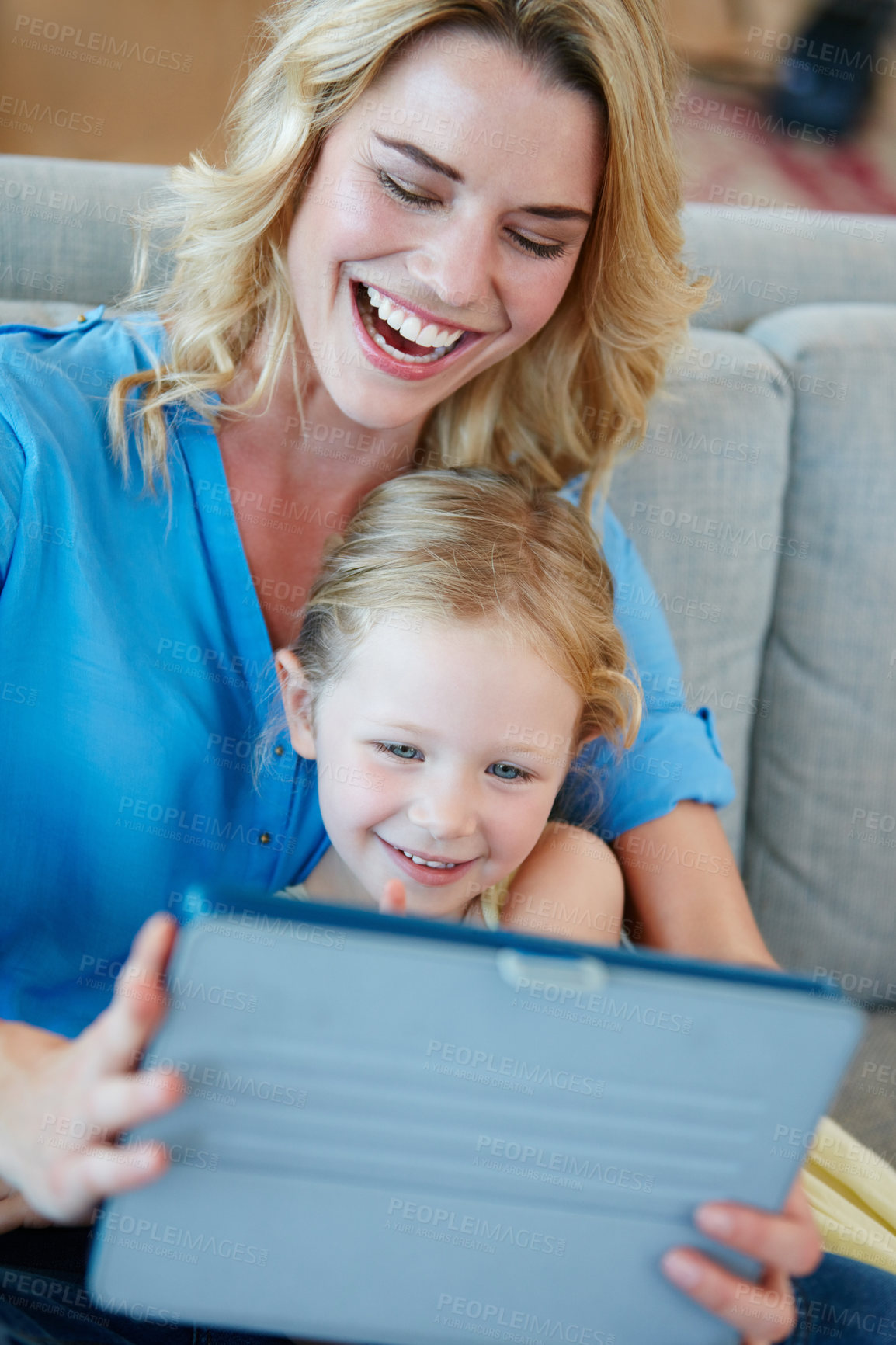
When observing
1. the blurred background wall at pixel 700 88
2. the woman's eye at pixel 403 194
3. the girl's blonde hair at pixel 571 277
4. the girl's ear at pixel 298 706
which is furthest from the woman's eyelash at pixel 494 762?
the blurred background wall at pixel 700 88

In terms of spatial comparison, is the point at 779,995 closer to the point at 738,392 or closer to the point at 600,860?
the point at 600,860

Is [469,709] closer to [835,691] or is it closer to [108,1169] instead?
[108,1169]

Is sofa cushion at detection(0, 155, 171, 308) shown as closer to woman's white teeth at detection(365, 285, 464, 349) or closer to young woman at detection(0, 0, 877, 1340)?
young woman at detection(0, 0, 877, 1340)

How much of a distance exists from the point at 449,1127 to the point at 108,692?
0.52 metres

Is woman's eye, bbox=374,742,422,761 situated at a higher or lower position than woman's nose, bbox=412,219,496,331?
lower

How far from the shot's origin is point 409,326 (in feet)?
3.62

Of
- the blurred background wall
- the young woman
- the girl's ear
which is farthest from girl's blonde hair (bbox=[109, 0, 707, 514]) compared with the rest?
the blurred background wall

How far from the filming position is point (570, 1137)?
67 centimetres

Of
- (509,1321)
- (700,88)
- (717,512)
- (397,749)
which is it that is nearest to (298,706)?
(397,749)

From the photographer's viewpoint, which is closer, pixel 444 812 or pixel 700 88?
pixel 444 812

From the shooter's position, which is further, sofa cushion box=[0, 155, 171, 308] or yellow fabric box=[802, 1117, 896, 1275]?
sofa cushion box=[0, 155, 171, 308]

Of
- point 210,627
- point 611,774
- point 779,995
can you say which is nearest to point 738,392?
point 611,774

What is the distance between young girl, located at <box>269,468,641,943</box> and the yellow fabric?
33 cm

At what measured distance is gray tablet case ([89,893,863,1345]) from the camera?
0.60 meters
